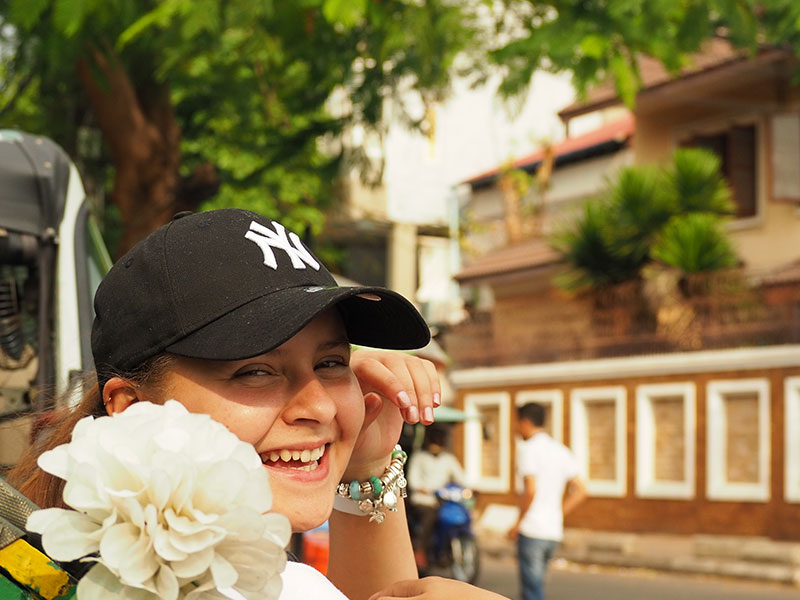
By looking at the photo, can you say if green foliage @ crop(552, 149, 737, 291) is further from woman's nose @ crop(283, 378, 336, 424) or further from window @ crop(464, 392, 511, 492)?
woman's nose @ crop(283, 378, 336, 424)

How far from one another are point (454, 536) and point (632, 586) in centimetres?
392

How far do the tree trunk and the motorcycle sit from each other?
20.4 ft

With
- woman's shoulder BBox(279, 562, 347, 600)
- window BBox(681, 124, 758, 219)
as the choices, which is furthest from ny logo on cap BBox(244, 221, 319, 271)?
window BBox(681, 124, 758, 219)

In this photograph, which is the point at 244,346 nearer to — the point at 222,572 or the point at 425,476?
the point at 222,572

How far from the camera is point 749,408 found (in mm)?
21906

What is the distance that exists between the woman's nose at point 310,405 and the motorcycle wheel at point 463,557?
46.0 ft

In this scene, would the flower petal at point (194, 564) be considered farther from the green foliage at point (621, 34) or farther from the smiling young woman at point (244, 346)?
the green foliage at point (621, 34)

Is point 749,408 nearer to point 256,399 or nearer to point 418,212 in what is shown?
point 418,212

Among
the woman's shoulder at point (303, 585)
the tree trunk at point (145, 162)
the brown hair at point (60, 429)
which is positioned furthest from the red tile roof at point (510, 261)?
the woman's shoulder at point (303, 585)

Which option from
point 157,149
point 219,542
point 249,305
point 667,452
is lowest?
point 667,452

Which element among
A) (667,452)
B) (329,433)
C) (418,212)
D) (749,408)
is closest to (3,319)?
(329,433)

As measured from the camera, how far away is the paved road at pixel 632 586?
16.8m

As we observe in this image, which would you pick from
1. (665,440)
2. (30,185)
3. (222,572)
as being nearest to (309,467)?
(222,572)

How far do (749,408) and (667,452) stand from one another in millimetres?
2243
